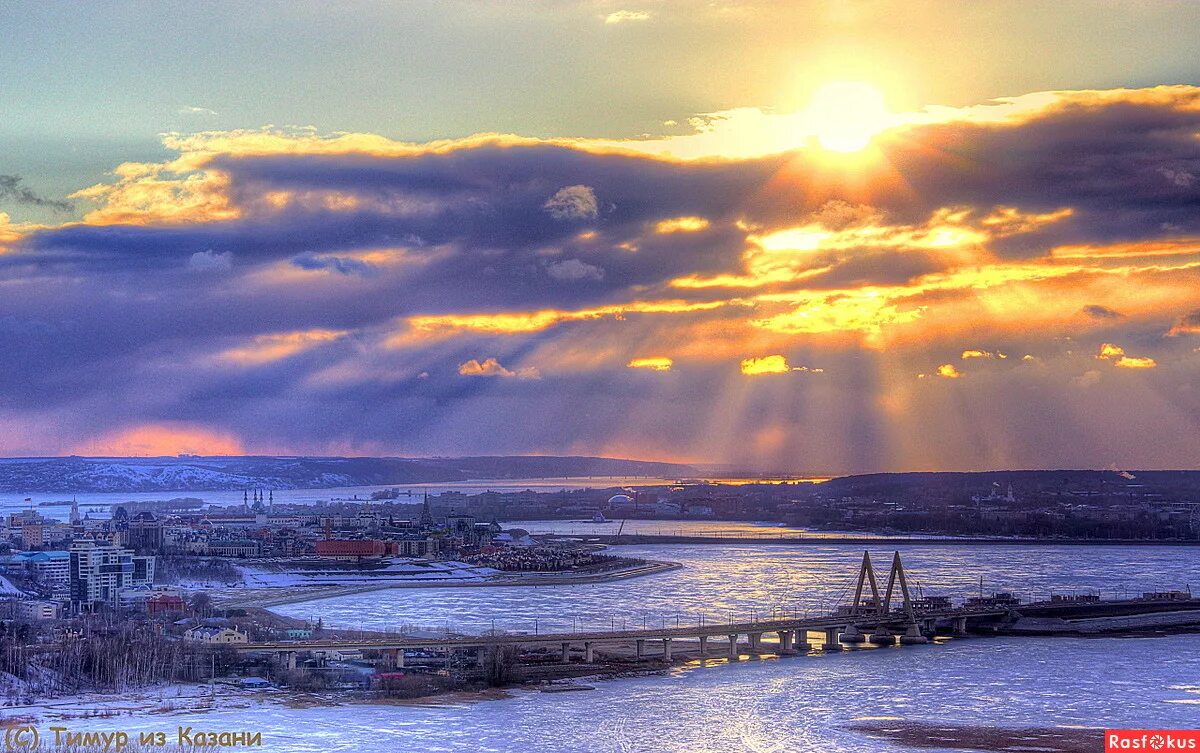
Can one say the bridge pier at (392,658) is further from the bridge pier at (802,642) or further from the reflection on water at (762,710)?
the bridge pier at (802,642)

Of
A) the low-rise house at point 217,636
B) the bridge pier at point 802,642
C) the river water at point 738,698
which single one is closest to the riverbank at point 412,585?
the river water at point 738,698

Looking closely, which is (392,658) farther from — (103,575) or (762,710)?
(103,575)

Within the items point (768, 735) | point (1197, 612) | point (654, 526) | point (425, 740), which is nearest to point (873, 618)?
point (1197, 612)

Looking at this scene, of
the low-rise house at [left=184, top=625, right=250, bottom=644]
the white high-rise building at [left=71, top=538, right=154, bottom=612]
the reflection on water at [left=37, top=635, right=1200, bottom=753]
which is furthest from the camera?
the white high-rise building at [left=71, top=538, right=154, bottom=612]

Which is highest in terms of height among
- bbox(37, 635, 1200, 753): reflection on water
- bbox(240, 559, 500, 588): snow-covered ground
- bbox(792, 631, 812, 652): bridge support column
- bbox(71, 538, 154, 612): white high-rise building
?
bbox(71, 538, 154, 612): white high-rise building

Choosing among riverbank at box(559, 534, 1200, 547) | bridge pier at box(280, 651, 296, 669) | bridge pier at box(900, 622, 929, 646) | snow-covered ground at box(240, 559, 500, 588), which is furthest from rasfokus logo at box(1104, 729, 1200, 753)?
riverbank at box(559, 534, 1200, 547)

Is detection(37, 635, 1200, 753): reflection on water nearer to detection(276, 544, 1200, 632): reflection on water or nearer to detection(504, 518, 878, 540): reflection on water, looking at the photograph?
detection(276, 544, 1200, 632): reflection on water

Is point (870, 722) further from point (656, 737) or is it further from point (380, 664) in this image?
point (380, 664)

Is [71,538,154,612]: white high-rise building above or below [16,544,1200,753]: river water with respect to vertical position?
above
